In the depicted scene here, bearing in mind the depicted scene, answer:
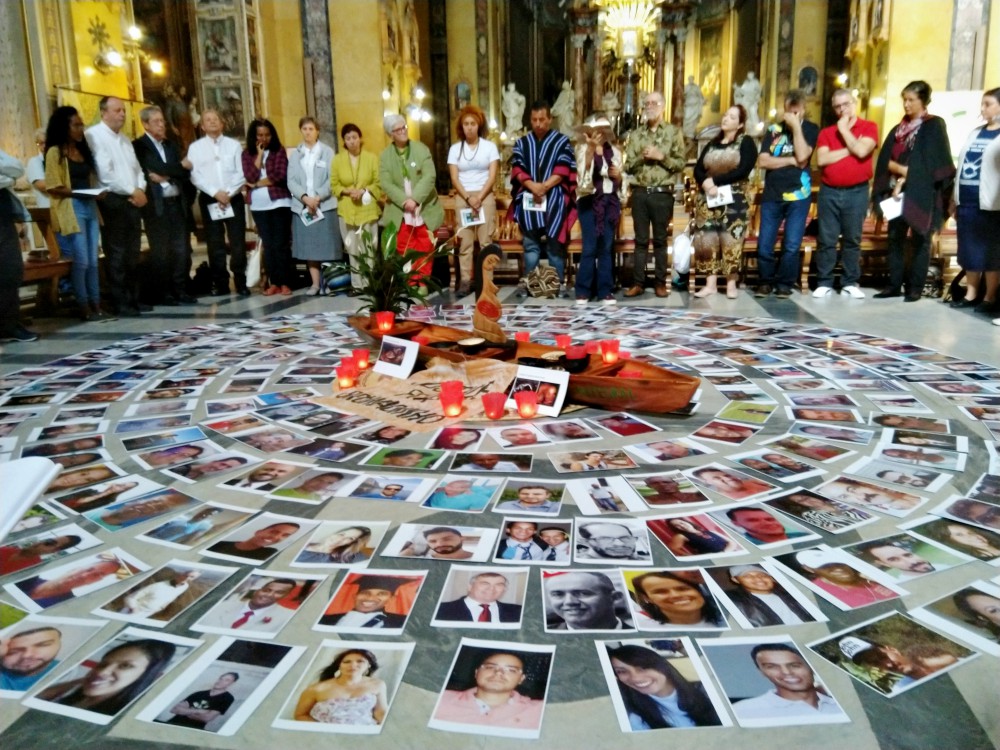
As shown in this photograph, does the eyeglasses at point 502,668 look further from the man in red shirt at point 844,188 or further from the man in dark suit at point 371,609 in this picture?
the man in red shirt at point 844,188

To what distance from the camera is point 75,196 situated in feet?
17.6

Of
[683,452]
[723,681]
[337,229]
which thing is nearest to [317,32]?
[337,229]

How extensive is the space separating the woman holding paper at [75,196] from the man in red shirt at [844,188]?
225 inches

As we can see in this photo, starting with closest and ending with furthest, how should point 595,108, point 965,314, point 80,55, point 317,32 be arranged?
point 965,314, point 80,55, point 317,32, point 595,108

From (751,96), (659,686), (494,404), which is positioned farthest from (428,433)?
(751,96)

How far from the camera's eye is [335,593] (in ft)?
5.56

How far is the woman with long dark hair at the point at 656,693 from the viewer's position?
127cm

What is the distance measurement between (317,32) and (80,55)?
10.3ft

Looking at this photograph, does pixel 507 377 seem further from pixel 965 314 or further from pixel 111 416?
pixel 965 314

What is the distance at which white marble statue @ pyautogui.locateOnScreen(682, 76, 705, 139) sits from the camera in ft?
65.3

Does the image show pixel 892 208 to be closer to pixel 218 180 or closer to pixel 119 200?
pixel 218 180

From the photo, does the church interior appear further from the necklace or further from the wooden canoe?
the necklace

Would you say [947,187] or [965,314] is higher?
[947,187]

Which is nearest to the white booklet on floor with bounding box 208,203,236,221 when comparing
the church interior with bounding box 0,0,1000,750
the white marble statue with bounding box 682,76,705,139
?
the church interior with bounding box 0,0,1000,750
